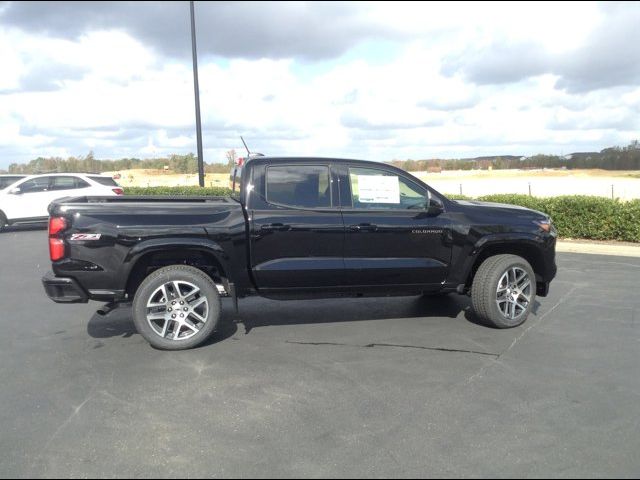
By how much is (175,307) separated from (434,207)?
2.78 metres

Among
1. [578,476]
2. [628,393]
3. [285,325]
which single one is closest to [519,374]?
[628,393]

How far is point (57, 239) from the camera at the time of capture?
498 centimetres

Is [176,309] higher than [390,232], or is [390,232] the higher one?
[390,232]

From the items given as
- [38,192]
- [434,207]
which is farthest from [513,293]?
[38,192]

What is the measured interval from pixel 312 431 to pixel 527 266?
3394mm

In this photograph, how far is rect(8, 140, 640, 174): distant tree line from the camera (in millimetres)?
50875

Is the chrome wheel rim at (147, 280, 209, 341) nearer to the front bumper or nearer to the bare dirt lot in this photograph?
the front bumper

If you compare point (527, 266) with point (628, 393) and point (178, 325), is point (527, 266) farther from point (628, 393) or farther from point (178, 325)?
point (178, 325)

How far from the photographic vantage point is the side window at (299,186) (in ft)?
18.1

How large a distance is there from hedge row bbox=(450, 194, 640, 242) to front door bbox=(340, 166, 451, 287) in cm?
777

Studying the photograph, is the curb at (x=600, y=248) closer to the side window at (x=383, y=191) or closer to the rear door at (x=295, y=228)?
the side window at (x=383, y=191)

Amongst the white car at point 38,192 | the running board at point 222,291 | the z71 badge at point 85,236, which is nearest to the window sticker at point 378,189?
the running board at point 222,291

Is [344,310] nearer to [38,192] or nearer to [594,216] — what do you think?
[594,216]

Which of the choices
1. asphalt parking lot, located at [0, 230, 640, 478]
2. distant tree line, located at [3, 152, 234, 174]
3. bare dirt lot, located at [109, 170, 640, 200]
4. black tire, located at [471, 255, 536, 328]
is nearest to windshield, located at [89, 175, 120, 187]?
bare dirt lot, located at [109, 170, 640, 200]
